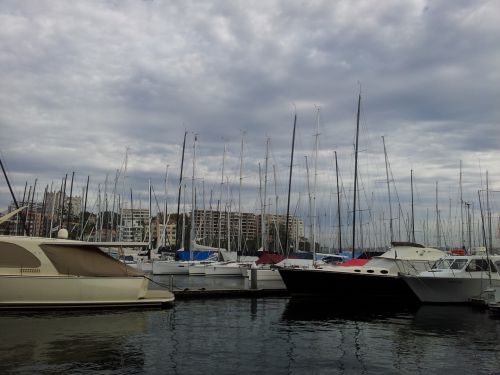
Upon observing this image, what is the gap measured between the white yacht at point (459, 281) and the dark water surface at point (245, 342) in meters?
3.88

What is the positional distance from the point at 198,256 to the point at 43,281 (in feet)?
129

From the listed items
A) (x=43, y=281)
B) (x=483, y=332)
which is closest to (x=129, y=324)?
(x=43, y=281)

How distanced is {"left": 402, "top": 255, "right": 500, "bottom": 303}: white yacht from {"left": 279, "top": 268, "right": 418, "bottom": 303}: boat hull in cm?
96

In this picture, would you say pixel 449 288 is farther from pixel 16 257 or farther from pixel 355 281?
pixel 16 257

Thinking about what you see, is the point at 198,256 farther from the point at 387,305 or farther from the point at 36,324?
the point at 36,324

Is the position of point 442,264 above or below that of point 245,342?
above

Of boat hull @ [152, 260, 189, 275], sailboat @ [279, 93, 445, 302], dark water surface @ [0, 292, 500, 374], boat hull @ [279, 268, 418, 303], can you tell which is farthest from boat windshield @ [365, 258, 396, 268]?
boat hull @ [152, 260, 189, 275]

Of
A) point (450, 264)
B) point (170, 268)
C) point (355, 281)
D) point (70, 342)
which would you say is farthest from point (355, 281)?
point (170, 268)

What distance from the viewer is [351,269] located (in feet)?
97.1

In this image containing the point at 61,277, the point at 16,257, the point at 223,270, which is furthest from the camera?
the point at 223,270

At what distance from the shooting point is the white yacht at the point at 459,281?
27.7 metres

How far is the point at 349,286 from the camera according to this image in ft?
94.8

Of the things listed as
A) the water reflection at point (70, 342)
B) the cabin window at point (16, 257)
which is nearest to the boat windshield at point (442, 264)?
the water reflection at point (70, 342)

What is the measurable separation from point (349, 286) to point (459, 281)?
6232mm
